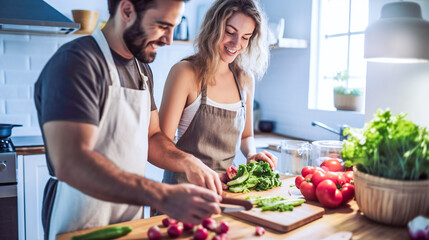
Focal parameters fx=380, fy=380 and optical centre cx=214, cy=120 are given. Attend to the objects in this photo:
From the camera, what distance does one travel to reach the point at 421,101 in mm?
1616

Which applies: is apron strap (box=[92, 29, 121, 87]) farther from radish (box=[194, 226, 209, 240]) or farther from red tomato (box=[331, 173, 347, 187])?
red tomato (box=[331, 173, 347, 187])

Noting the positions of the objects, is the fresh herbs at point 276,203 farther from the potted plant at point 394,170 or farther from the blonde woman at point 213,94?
the blonde woman at point 213,94

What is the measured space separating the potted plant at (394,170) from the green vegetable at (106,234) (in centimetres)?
76

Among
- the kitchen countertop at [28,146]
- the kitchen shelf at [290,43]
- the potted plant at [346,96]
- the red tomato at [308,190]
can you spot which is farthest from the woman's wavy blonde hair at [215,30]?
the kitchen countertop at [28,146]

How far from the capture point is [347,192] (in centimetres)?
140

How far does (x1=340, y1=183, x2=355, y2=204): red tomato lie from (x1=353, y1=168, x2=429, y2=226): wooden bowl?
0.17m

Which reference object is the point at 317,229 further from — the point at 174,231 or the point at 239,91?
the point at 239,91

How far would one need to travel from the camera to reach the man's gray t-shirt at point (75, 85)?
1021 mm

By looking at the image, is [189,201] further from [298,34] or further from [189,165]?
[298,34]

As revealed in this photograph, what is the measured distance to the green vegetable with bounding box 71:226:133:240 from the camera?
1.06m

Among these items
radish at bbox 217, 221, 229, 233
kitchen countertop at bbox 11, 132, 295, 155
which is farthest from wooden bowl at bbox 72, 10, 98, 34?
radish at bbox 217, 221, 229, 233

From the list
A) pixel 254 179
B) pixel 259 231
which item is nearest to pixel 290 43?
pixel 254 179

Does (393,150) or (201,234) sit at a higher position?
(393,150)

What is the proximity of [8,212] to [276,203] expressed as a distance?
2.02 metres
